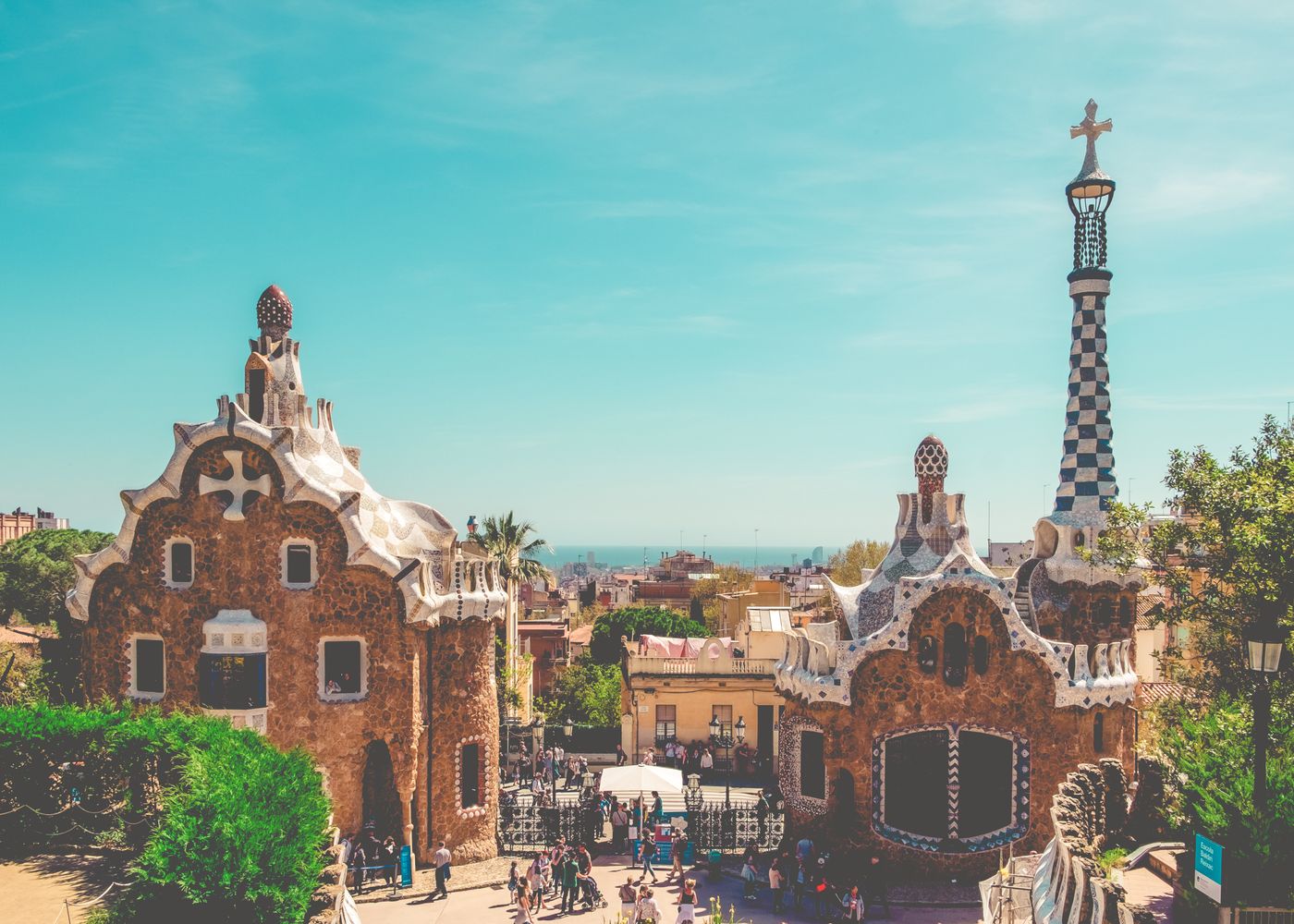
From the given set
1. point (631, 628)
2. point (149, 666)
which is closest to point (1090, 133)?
point (149, 666)

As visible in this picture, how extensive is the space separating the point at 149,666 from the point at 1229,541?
70.1ft

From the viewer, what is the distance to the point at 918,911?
21469 mm

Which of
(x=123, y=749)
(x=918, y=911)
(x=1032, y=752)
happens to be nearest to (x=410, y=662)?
(x=123, y=749)

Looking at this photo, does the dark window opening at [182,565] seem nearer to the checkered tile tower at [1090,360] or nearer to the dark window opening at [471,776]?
the dark window opening at [471,776]

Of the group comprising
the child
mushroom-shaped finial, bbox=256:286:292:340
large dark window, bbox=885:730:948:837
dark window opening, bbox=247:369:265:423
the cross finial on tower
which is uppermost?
the cross finial on tower

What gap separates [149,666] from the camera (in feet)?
76.2

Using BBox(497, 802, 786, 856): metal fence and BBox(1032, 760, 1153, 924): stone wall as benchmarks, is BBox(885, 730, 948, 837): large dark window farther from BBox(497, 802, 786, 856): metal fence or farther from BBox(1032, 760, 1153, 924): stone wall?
BBox(1032, 760, 1153, 924): stone wall

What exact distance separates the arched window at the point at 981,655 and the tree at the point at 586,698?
22331 mm

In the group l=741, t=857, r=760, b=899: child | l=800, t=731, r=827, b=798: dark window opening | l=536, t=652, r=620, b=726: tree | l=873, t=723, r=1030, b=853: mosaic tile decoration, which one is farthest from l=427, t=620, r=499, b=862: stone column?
l=536, t=652, r=620, b=726: tree

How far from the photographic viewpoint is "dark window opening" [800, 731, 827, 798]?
24133 mm

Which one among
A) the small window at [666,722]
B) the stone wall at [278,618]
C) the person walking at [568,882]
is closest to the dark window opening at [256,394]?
the stone wall at [278,618]

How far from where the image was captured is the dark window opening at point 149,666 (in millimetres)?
23078

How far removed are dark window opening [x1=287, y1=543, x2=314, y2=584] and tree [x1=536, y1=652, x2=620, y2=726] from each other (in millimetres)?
22098

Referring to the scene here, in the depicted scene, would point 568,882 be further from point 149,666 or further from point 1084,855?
point 1084,855
